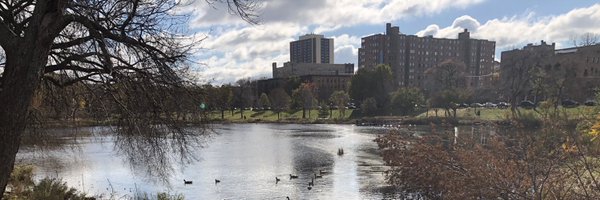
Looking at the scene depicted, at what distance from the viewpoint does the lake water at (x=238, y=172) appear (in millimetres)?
19922

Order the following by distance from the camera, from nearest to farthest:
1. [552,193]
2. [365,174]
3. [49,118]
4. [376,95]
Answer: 1. [552,193]
2. [49,118]
3. [365,174]
4. [376,95]

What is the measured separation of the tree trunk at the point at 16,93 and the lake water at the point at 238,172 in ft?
28.3

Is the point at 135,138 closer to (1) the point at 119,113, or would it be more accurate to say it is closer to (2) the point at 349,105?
(1) the point at 119,113

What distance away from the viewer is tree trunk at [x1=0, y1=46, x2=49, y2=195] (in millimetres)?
5105

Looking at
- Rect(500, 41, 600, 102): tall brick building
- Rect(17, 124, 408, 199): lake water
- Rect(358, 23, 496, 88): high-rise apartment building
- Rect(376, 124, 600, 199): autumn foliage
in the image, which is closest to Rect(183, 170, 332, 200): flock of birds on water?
Rect(17, 124, 408, 199): lake water

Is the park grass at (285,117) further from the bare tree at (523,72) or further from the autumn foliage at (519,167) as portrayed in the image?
the autumn foliage at (519,167)

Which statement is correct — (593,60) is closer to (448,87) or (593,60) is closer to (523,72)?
(523,72)

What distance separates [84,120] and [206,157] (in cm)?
2359

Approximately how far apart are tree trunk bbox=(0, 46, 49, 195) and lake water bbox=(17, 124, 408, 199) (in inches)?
340

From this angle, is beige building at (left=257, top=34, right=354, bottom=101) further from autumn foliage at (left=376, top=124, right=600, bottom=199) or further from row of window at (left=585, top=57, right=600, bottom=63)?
autumn foliage at (left=376, top=124, right=600, bottom=199)

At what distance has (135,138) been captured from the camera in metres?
7.65

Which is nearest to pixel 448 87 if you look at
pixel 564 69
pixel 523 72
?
pixel 523 72

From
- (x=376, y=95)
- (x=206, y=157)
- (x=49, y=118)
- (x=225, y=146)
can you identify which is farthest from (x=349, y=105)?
(x=49, y=118)

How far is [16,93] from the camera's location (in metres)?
5.12
